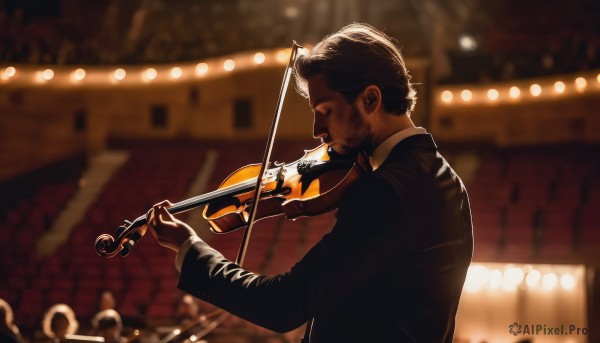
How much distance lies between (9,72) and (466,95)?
27.0 ft

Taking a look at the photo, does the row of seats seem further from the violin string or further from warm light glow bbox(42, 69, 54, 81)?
the violin string

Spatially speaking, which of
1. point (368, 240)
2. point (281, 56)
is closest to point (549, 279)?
point (368, 240)

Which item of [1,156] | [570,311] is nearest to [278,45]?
[1,156]

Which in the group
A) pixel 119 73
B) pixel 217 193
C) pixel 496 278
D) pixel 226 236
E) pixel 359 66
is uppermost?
pixel 119 73

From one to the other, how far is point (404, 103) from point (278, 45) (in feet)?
41.2

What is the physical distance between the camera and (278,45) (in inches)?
534

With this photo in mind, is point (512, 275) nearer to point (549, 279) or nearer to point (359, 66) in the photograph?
point (549, 279)

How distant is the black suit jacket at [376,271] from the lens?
3.53ft

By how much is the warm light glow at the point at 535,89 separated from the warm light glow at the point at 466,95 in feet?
3.50

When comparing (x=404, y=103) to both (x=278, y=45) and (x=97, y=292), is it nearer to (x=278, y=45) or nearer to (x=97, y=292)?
(x=97, y=292)

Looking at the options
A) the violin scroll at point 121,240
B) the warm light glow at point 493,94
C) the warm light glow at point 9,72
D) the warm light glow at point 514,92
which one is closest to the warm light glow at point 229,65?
the warm light glow at point 9,72

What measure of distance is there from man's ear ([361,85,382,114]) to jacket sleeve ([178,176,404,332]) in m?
0.14

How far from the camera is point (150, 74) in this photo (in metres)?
13.7

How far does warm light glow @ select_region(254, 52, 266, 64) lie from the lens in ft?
44.6
